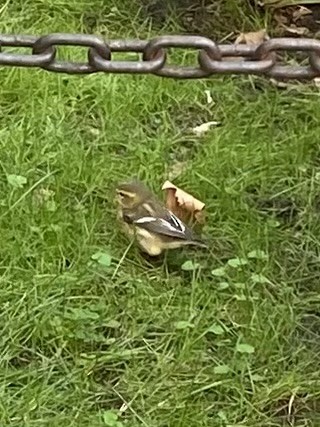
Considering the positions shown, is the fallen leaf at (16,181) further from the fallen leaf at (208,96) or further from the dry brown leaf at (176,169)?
the fallen leaf at (208,96)

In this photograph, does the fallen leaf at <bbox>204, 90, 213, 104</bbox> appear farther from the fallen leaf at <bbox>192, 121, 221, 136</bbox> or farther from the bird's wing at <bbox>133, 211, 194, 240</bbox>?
the bird's wing at <bbox>133, 211, 194, 240</bbox>

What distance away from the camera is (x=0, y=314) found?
10.1 feet

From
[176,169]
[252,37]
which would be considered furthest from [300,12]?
[176,169]

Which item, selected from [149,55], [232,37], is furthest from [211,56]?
[232,37]

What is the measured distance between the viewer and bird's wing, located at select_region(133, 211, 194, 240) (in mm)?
3248

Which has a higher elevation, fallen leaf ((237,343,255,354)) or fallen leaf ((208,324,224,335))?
fallen leaf ((208,324,224,335))

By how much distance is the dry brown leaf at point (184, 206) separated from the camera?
341cm

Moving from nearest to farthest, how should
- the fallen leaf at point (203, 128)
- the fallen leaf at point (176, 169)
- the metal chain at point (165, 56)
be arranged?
the metal chain at point (165, 56)
the fallen leaf at point (176, 169)
the fallen leaf at point (203, 128)

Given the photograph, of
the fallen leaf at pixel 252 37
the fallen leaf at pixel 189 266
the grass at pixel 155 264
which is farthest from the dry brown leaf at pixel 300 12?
the fallen leaf at pixel 189 266

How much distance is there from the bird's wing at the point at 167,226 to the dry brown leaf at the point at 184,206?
4.4 inches

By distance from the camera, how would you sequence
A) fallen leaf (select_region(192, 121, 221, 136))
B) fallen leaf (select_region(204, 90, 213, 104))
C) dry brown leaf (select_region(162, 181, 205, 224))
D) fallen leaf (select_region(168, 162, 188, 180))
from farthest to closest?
fallen leaf (select_region(204, 90, 213, 104)) → fallen leaf (select_region(192, 121, 221, 136)) → fallen leaf (select_region(168, 162, 188, 180)) → dry brown leaf (select_region(162, 181, 205, 224))

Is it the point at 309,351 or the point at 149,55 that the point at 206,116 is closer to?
the point at 309,351

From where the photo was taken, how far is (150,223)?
10.7 feet

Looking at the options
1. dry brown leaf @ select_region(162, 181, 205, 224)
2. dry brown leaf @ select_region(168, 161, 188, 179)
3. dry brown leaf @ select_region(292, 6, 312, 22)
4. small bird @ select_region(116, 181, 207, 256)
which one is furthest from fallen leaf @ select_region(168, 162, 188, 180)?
dry brown leaf @ select_region(292, 6, 312, 22)
